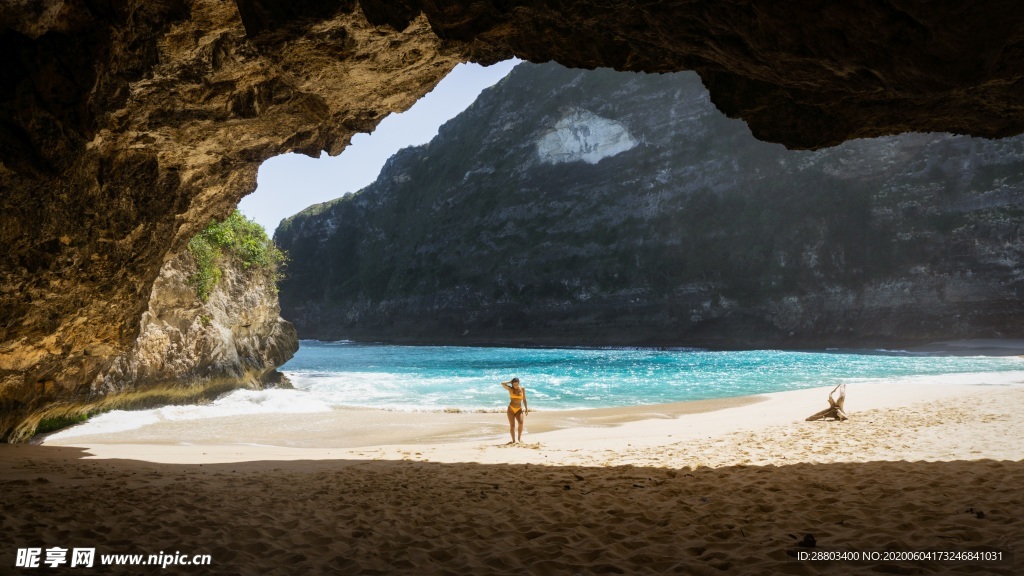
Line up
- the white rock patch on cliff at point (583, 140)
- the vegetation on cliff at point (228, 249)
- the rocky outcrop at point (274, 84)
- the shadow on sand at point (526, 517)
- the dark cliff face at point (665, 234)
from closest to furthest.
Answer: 1. the shadow on sand at point (526, 517)
2. the rocky outcrop at point (274, 84)
3. the vegetation on cliff at point (228, 249)
4. the dark cliff face at point (665, 234)
5. the white rock patch on cliff at point (583, 140)

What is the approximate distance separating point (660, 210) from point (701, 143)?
785 centimetres

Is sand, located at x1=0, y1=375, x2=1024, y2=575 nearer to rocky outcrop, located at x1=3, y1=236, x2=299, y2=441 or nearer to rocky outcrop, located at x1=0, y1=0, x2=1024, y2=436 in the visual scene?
rocky outcrop, located at x1=3, y1=236, x2=299, y2=441

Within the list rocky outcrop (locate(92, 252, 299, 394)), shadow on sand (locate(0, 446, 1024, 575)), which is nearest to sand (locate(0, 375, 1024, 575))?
shadow on sand (locate(0, 446, 1024, 575))

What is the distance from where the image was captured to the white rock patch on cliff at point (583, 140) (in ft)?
196

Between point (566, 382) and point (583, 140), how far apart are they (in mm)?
44395

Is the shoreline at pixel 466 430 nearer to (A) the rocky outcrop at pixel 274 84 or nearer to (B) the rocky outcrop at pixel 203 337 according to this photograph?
(B) the rocky outcrop at pixel 203 337

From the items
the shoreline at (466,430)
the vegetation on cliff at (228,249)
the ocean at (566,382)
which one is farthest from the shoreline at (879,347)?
the vegetation on cliff at (228,249)

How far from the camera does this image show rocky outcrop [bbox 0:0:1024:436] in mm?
3950

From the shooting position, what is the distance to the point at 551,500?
529 cm

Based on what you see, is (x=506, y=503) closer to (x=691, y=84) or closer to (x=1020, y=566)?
(x=1020, y=566)

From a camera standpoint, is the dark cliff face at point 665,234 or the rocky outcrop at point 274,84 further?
the dark cliff face at point 665,234

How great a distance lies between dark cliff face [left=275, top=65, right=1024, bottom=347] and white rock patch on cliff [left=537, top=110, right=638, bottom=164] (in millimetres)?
226

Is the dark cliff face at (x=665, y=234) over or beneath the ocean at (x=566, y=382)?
over

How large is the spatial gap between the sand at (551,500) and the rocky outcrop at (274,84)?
260 centimetres
